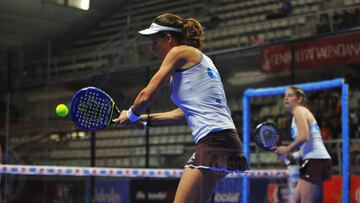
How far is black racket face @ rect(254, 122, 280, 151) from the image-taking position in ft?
18.0

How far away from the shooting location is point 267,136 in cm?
557

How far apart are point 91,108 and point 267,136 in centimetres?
250

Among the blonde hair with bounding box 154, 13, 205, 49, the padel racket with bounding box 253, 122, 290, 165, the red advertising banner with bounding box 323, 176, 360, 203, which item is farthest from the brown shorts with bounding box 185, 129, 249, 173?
the red advertising banner with bounding box 323, 176, 360, 203

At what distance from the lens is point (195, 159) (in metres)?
3.08

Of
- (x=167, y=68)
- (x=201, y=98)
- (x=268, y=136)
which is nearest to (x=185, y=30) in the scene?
(x=167, y=68)

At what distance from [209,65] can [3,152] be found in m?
3.52

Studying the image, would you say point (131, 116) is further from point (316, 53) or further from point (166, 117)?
point (316, 53)

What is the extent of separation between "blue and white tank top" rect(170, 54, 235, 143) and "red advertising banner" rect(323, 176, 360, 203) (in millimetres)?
3676

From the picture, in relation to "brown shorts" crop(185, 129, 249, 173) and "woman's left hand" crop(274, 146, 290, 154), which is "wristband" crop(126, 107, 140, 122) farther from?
"woman's left hand" crop(274, 146, 290, 154)

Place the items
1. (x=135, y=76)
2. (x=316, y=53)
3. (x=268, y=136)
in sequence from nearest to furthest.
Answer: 1. (x=268, y=136)
2. (x=135, y=76)
3. (x=316, y=53)

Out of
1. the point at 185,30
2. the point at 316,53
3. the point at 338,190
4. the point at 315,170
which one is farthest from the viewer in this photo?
the point at 316,53

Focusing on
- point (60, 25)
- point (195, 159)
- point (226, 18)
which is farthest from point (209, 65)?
point (226, 18)

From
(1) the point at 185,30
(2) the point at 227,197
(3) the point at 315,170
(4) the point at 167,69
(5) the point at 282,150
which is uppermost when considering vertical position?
(1) the point at 185,30

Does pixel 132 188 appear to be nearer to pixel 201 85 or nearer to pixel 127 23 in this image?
pixel 127 23
